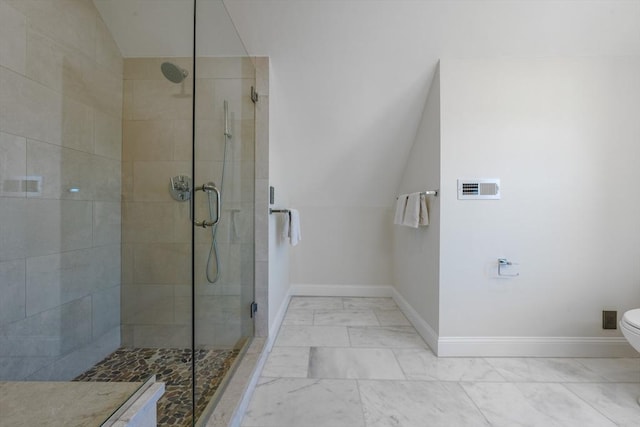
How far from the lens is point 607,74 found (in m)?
1.83

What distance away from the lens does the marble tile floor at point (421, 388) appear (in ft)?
4.26

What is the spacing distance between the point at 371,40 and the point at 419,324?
6.92 feet

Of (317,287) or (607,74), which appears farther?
(317,287)

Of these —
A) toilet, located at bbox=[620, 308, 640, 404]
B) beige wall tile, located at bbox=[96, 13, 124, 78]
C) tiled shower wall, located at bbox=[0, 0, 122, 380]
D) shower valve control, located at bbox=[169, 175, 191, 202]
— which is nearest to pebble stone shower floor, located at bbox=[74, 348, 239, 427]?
tiled shower wall, located at bbox=[0, 0, 122, 380]

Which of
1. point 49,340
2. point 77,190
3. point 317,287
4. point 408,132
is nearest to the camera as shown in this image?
point 49,340

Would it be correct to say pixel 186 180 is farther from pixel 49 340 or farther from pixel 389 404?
pixel 389 404

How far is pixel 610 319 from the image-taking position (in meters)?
1.84

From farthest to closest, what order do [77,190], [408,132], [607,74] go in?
[408,132] → [607,74] → [77,190]

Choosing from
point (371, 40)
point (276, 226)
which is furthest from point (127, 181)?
point (371, 40)

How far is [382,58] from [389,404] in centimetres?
208

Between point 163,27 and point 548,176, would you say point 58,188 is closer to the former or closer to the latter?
point 163,27

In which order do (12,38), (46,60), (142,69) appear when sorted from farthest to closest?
1. (142,69)
2. (46,60)
3. (12,38)

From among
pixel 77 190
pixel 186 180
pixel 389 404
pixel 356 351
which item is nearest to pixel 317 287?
pixel 356 351

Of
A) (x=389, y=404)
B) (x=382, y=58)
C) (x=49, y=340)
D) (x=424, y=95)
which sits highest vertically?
(x=382, y=58)
